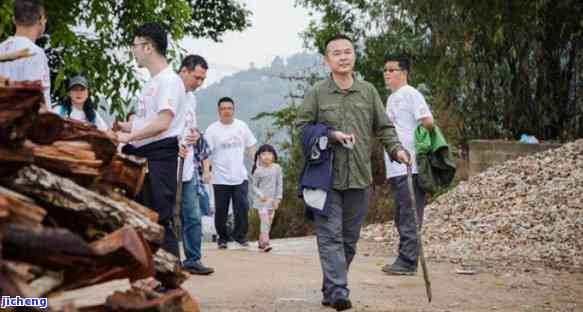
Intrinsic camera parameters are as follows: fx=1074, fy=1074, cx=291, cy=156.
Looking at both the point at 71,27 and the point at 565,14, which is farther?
the point at 565,14

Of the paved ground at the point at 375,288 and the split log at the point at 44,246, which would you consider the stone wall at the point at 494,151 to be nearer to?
Result: the paved ground at the point at 375,288

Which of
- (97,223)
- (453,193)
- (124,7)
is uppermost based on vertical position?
(124,7)

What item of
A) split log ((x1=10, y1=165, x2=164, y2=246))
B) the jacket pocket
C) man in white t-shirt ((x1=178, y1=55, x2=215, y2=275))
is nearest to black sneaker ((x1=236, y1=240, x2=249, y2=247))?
man in white t-shirt ((x1=178, y1=55, x2=215, y2=275))

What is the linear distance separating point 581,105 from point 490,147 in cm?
270

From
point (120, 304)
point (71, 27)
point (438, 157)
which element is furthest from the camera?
point (71, 27)

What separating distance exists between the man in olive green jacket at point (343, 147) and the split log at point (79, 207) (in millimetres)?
3218

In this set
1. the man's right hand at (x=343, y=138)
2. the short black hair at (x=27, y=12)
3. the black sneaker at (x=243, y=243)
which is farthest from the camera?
the black sneaker at (x=243, y=243)

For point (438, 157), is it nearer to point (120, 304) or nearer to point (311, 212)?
point (311, 212)

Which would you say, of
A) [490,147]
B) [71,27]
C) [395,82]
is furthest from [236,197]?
[490,147]

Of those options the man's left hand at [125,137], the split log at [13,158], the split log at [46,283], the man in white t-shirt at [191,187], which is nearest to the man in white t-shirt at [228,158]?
the man in white t-shirt at [191,187]

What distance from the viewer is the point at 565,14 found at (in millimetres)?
20188

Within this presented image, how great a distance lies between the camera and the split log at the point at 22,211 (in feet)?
13.4

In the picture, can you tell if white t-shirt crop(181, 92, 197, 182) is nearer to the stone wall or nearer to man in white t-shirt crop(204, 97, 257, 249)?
man in white t-shirt crop(204, 97, 257, 249)

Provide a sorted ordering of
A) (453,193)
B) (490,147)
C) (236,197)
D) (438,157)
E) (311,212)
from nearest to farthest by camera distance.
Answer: (311,212) < (438,157) < (236,197) < (453,193) < (490,147)
